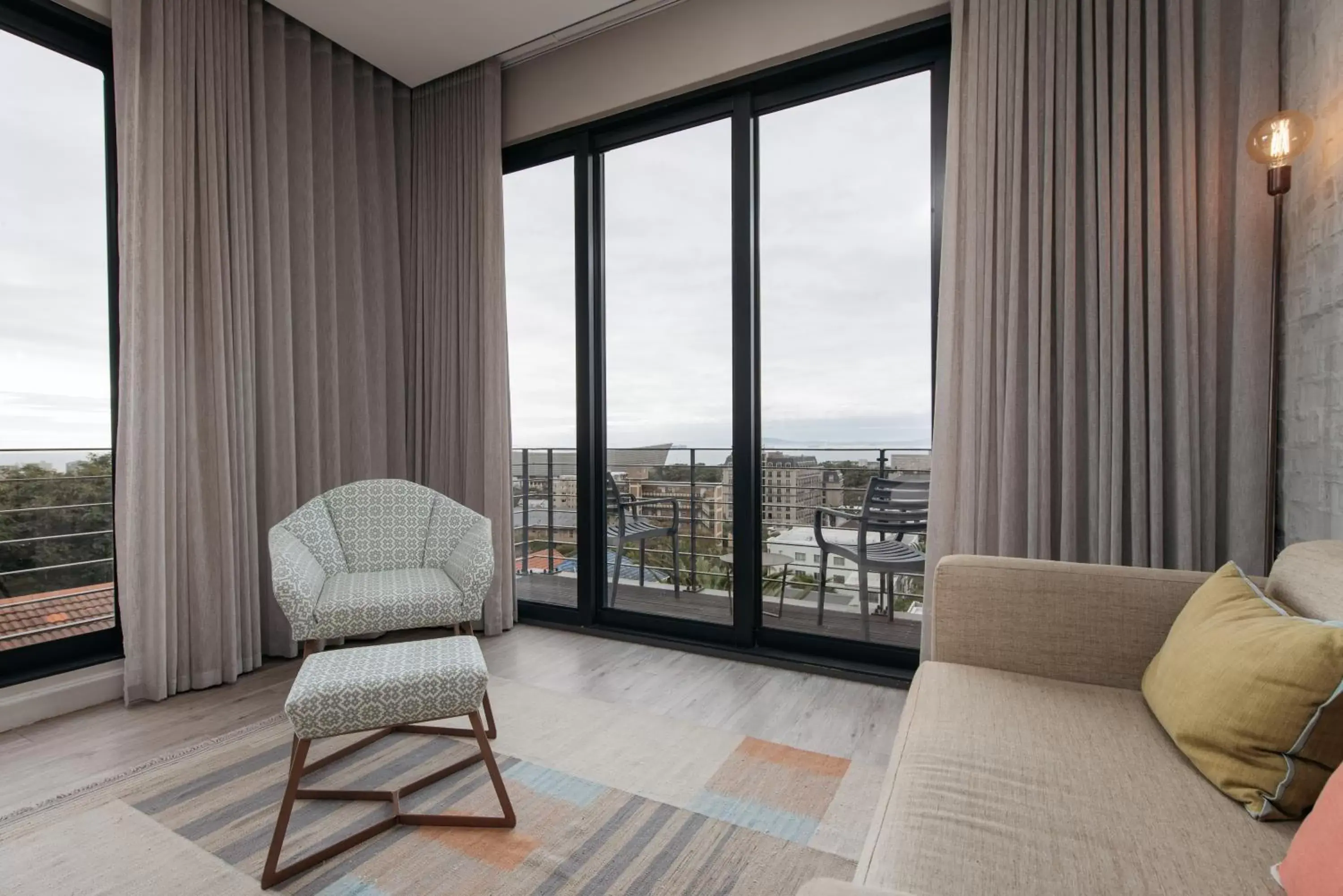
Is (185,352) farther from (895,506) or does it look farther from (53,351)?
(895,506)

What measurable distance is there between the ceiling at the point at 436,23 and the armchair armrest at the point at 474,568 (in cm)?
220

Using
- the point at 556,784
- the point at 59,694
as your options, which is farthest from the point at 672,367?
the point at 59,694

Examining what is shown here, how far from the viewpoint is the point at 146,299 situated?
2461mm

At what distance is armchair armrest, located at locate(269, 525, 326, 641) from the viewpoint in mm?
1889

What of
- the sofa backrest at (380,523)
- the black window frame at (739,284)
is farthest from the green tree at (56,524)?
the black window frame at (739,284)

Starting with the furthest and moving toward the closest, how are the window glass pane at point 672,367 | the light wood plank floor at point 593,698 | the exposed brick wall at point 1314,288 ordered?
the window glass pane at point 672,367 → the light wood plank floor at point 593,698 → the exposed brick wall at point 1314,288

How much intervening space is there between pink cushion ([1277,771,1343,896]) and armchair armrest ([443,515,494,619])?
192cm

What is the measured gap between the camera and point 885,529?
109 inches

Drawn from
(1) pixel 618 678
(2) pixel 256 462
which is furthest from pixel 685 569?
(2) pixel 256 462

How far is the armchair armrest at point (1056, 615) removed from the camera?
57.4 inches

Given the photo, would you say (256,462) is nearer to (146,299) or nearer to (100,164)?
(146,299)

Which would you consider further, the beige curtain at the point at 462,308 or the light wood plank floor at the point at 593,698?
the beige curtain at the point at 462,308

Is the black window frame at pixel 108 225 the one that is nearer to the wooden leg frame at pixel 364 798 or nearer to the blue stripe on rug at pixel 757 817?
the wooden leg frame at pixel 364 798

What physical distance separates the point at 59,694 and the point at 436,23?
10.0 feet
